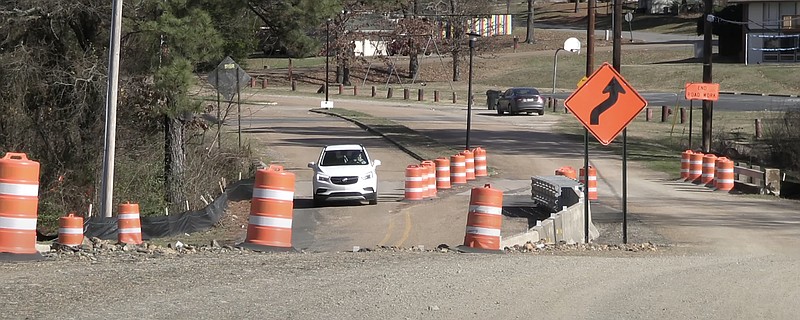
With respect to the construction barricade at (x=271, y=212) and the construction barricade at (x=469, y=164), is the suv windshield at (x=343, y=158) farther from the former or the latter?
the construction barricade at (x=271, y=212)

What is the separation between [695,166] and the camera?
3120cm

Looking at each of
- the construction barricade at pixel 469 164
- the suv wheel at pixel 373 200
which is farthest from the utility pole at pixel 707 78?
the suv wheel at pixel 373 200

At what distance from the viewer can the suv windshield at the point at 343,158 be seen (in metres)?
26.2

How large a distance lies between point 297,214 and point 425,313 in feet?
49.2

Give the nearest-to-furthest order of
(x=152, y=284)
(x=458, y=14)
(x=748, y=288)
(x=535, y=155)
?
(x=152, y=284)
(x=748, y=288)
(x=535, y=155)
(x=458, y=14)

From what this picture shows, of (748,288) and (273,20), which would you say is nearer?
(748,288)

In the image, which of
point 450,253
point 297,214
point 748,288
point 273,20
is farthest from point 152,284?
point 273,20

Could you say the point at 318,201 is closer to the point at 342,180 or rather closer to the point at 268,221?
the point at 342,180

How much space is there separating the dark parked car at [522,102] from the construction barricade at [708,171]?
26.3 meters

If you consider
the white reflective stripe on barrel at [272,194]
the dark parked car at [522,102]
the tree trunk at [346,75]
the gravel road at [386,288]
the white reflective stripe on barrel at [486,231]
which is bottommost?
the gravel road at [386,288]

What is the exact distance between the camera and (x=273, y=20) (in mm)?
26547

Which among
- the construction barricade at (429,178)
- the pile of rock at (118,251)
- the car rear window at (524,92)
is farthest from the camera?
the car rear window at (524,92)

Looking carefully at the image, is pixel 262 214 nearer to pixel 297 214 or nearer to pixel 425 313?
pixel 425 313

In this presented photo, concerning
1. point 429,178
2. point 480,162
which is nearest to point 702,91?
point 480,162
